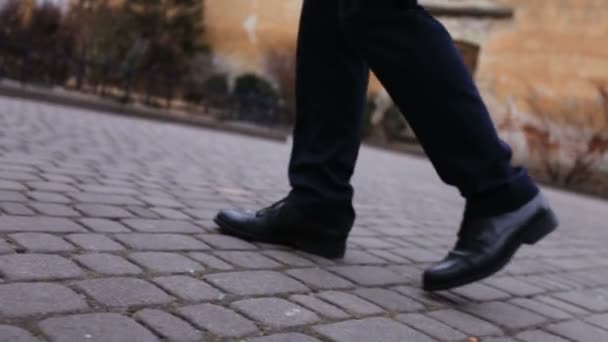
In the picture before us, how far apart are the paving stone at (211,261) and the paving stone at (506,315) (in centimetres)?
70

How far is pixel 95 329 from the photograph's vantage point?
139cm

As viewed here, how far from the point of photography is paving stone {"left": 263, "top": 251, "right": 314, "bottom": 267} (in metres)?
2.22

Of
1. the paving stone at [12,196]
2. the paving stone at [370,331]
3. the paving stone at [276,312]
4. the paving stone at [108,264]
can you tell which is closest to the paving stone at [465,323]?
the paving stone at [370,331]

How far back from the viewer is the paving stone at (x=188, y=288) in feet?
5.56

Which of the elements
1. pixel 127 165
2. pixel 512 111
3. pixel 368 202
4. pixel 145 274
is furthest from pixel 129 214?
pixel 512 111

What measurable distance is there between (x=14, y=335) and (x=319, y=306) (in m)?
0.76

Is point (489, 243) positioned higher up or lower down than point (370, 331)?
higher up

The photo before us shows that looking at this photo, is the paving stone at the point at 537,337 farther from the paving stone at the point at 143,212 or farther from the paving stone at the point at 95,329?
the paving stone at the point at 143,212

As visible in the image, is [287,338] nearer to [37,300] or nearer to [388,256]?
[37,300]

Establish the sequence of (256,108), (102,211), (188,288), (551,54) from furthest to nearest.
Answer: (551,54) → (256,108) → (102,211) → (188,288)

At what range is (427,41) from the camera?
196 centimetres

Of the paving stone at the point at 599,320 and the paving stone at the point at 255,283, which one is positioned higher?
the paving stone at the point at 255,283

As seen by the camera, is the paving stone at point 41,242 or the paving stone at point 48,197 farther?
the paving stone at point 48,197

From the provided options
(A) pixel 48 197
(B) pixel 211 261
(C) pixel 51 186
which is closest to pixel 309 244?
(B) pixel 211 261
